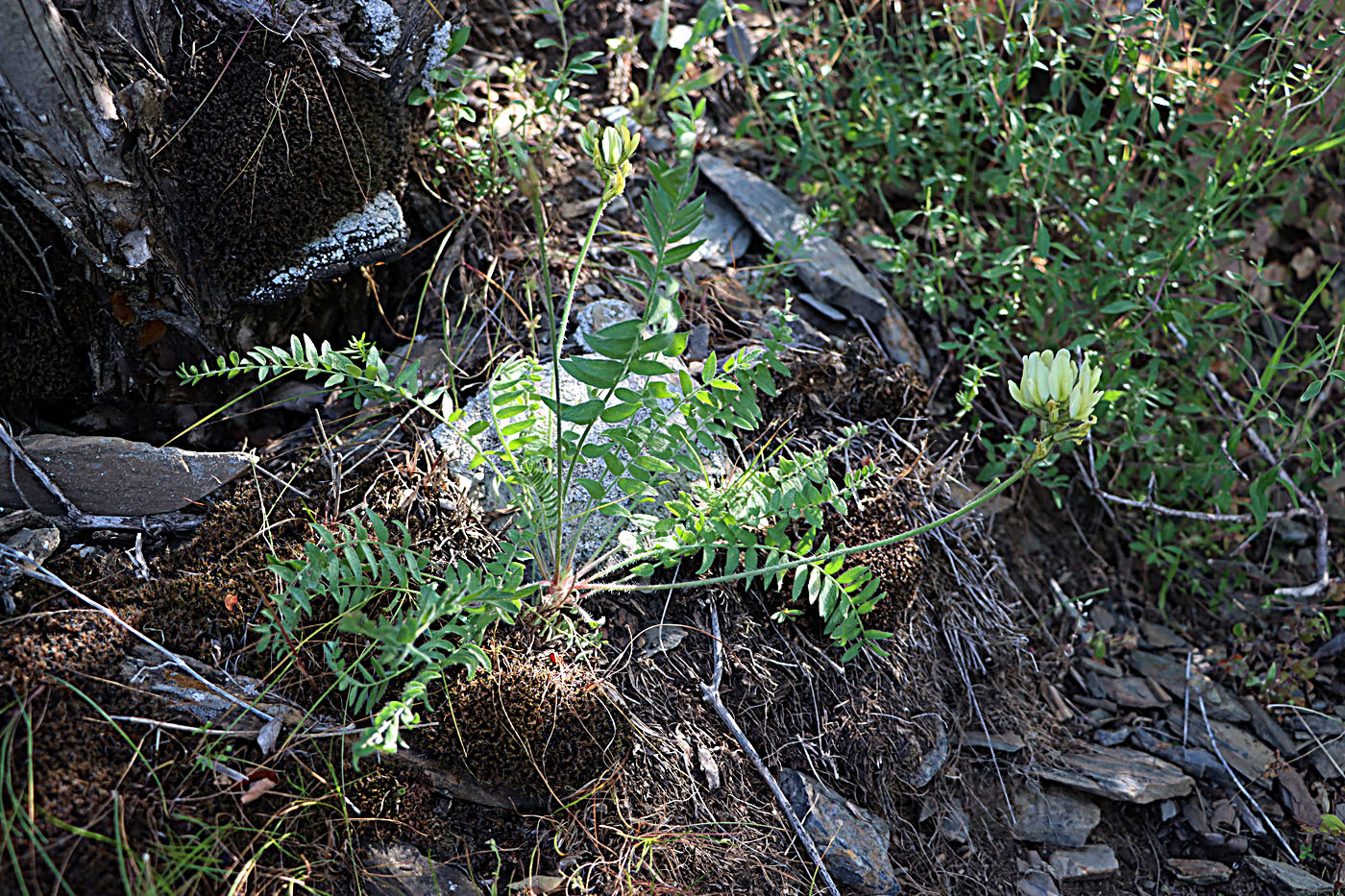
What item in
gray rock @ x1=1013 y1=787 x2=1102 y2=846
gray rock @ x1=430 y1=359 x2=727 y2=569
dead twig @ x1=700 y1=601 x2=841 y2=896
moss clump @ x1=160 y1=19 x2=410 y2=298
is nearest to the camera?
dead twig @ x1=700 y1=601 x2=841 y2=896

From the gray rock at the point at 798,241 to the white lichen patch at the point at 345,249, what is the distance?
1097mm

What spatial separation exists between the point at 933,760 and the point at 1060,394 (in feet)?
3.58

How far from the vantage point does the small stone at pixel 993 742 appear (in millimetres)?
2396

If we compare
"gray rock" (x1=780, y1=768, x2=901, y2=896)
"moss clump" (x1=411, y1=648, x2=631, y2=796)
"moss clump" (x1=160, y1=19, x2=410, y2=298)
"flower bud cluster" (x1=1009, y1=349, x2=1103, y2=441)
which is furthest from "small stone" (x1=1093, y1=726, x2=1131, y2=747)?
"moss clump" (x1=160, y1=19, x2=410, y2=298)

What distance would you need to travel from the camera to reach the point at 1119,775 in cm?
242

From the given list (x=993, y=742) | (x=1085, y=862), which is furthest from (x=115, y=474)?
(x=1085, y=862)

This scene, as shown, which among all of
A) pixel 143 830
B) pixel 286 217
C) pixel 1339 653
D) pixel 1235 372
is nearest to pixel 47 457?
pixel 286 217

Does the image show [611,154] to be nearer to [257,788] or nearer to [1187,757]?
[257,788]

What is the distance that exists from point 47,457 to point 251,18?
111cm

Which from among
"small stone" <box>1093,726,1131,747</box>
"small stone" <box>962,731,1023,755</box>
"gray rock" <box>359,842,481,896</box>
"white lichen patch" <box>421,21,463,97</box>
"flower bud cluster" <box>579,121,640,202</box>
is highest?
"white lichen patch" <box>421,21,463,97</box>

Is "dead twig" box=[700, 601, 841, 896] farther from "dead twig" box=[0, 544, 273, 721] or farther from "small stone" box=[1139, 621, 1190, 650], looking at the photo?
"small stone" box=[1139, 621, 1190, 650]

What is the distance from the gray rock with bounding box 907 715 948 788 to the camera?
224cm

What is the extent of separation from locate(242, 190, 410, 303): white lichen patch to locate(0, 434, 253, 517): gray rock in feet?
1.45

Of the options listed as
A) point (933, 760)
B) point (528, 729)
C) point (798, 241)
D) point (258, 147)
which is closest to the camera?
point (528, 729)
